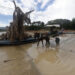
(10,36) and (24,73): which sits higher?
(10,36)

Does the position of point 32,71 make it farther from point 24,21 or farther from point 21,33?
point 24,21

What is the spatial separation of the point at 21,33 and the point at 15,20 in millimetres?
1743

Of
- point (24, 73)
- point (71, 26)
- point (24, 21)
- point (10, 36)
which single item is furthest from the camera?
point (71, 26)

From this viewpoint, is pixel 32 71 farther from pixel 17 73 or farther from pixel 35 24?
pixel 35 24

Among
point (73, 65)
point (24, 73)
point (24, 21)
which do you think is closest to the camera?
point (24, 73)

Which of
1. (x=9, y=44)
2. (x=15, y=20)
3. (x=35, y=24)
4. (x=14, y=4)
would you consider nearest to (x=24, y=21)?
(x=15, y=20)

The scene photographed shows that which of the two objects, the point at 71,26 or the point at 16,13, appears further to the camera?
the point at 71,26

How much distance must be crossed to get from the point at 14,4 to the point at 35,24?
19.9 meters

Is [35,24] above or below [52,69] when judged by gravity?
above

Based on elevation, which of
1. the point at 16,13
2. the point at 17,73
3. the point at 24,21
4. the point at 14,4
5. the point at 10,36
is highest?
the point at 14,4

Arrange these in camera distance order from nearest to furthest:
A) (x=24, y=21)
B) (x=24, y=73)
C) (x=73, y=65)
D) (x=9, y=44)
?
(x=24, y=73) → (x=73, y=65) → (x=9, y=44) → (x=24, y=21)

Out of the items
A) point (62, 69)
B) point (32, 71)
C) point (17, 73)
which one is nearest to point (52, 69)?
point (62, 69)

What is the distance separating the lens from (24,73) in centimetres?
419

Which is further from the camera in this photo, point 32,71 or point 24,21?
point 24,21
